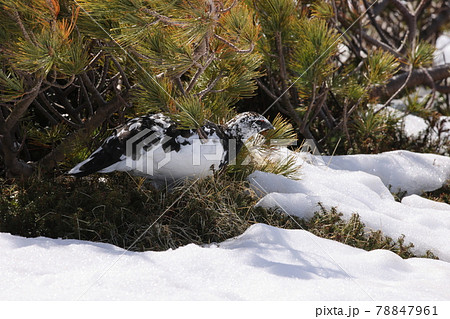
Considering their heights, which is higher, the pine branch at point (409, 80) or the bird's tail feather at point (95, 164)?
the pine branch at point (409, 80)

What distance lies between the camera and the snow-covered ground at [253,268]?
2.03 metres

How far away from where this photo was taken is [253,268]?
2260 mm

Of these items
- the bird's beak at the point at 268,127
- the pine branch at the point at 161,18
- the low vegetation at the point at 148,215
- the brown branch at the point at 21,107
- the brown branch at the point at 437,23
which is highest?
the brown branch at the point at 437,23

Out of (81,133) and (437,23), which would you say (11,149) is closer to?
(81,133)

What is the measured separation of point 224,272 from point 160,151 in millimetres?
801

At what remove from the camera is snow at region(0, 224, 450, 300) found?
2020 millimetres

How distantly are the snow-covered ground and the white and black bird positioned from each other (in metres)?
0.40

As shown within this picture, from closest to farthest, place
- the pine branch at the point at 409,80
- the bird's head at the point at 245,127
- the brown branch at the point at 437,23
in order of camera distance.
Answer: the bird's head at the point at 245,127, the pine branch at the point at 409,80, the brown branch at the point at 437,23

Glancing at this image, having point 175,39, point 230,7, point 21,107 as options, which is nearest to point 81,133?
point 21,107

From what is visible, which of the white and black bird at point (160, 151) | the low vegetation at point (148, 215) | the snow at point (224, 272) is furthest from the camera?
the white and black bird at point (160, 151)

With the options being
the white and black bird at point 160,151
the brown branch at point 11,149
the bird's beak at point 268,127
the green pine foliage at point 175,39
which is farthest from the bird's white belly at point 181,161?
the brown branch at point 11,149

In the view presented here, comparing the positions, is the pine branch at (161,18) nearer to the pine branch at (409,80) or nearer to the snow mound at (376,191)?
the snow mound at (376,191)

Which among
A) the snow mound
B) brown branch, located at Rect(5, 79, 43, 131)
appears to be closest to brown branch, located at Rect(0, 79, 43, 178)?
brown branch, located at Rect(5, 79, 43, 131)

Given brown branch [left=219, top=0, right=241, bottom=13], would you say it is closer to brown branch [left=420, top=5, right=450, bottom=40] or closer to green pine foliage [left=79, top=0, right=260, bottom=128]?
green pine foliage [left=79, top=0, right=260, bottom=128]
